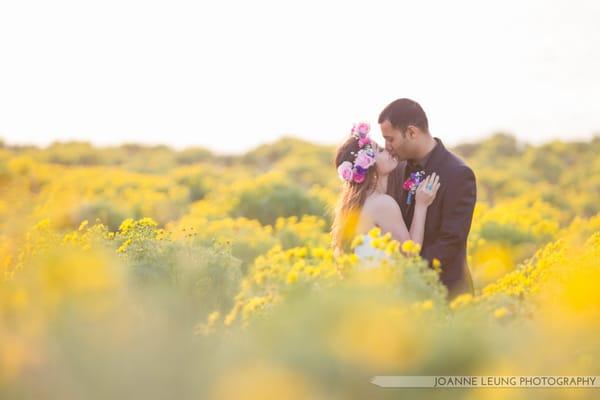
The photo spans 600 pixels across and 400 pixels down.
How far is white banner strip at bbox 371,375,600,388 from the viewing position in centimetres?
331

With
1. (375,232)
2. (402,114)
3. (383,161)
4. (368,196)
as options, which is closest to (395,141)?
(402,114)

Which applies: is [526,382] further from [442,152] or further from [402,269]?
[442,152]

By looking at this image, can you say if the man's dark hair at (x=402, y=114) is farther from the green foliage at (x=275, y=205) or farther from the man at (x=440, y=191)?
the green foliage at (x=275, y=205)

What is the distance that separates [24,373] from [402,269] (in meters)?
1.65

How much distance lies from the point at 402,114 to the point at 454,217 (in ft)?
2.46

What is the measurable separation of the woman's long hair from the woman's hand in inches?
13.0

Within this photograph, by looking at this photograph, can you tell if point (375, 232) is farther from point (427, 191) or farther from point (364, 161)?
point (427, 191)

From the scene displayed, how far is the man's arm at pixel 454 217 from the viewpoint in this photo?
5.67 m

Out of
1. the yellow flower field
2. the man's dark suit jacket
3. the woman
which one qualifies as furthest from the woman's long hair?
the yellow flower field

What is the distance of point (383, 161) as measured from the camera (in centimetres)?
557

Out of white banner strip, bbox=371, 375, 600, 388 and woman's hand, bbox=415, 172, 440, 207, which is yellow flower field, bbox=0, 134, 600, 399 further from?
woman's hand, bbox=415, 172, 440, 207

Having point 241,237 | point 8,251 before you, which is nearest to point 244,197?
point 241,237

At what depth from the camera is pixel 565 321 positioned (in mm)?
3629

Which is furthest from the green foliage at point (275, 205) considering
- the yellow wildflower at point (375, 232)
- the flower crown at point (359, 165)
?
the yellow wildflower at point (375, 232)
